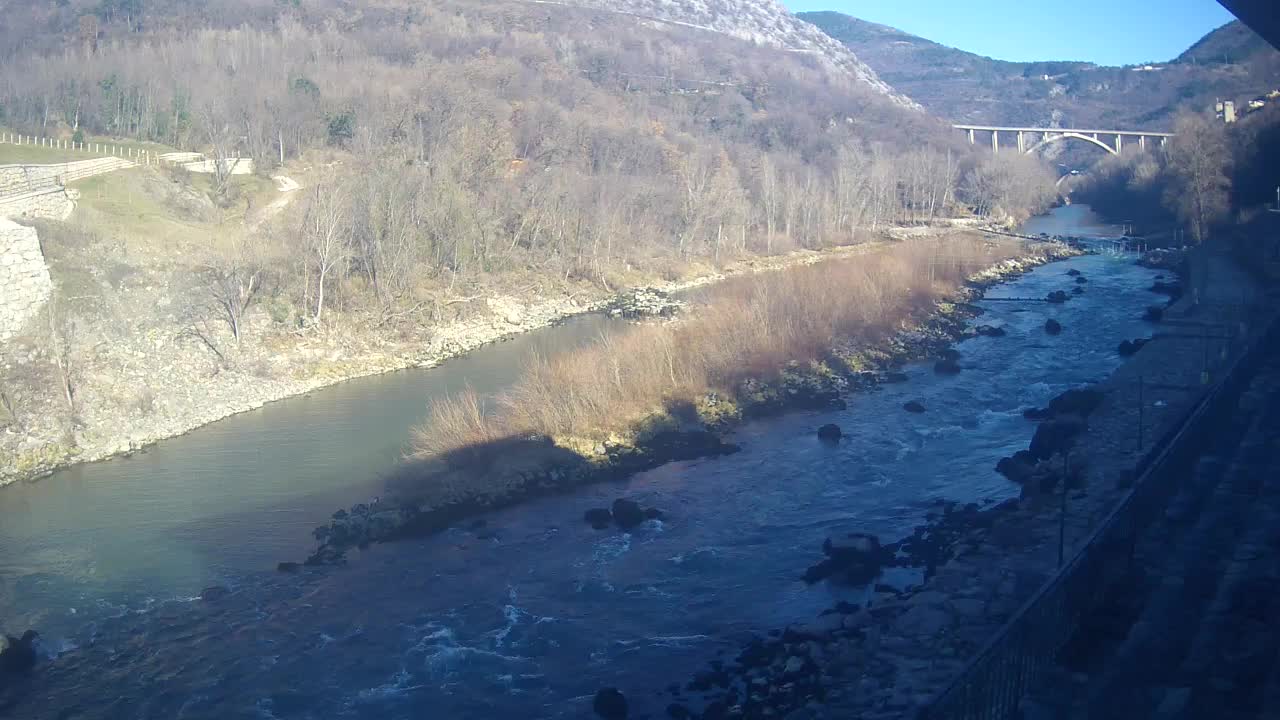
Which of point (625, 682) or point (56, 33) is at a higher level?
point (56, 33)

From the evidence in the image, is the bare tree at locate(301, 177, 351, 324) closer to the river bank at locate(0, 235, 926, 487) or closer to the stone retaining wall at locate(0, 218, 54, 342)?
the river bank at locate(0, 235, 926, 487)

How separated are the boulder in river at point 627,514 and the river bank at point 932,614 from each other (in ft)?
9.52

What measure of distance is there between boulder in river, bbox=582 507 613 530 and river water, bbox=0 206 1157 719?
0.43ft

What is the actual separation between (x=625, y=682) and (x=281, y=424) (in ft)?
34.2

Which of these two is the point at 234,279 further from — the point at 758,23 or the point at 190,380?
the point at 758,23

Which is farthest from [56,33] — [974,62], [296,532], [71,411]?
[974,62]

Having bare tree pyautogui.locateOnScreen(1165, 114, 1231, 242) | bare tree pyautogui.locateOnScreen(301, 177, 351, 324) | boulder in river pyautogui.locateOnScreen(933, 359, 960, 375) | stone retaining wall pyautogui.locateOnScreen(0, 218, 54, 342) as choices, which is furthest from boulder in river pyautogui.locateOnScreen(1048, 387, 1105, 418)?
bare tree pyautogui.locateOnScreen(1165, 114, 1231, 242)

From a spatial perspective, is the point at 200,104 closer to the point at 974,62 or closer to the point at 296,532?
the point at 296,532

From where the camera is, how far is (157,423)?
52.7 feet

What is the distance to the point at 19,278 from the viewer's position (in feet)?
56.2

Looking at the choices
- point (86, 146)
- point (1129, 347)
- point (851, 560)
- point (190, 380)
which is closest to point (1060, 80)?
point (1129, 347)

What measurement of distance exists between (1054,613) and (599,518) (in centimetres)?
624

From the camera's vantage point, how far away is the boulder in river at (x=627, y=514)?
1136cm

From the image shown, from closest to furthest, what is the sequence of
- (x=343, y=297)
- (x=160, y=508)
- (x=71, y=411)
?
(x=160, y=508) → (x=71, y=411) → (x=343, y=297)
